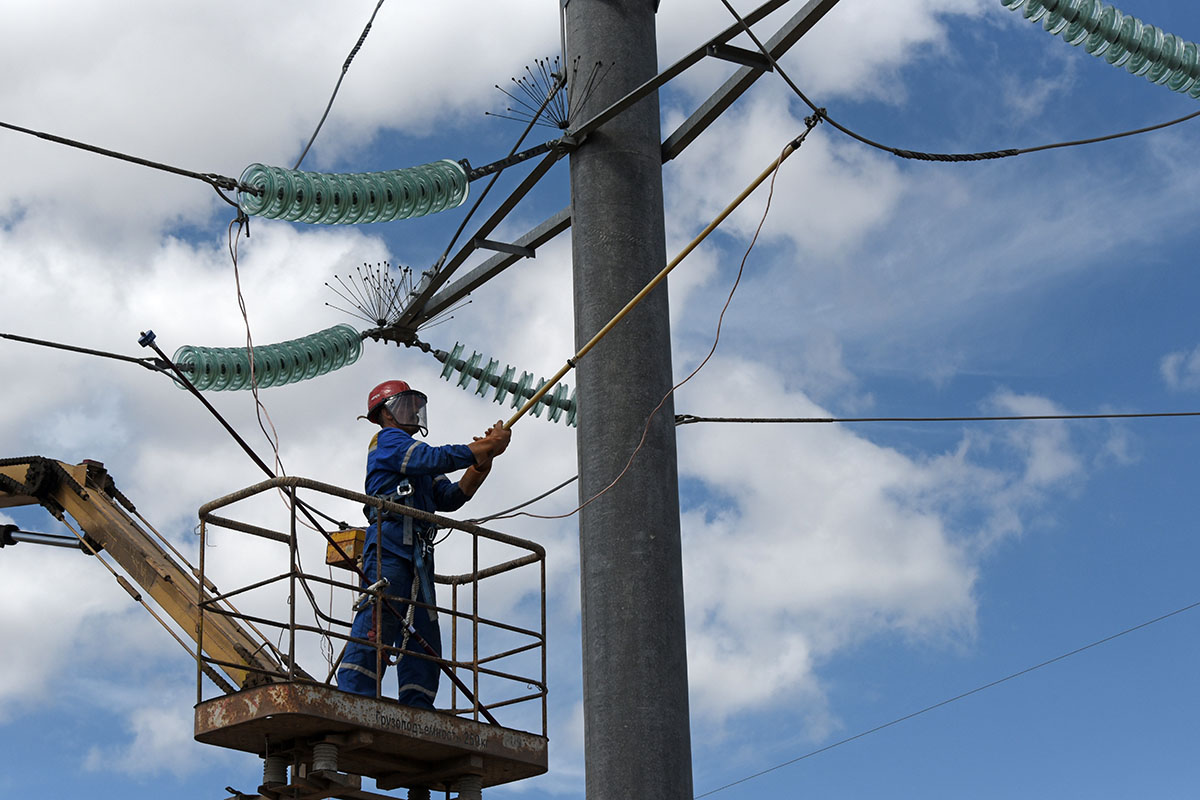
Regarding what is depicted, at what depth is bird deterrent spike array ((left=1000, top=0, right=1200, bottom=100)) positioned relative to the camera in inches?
524

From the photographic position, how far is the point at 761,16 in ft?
37.5

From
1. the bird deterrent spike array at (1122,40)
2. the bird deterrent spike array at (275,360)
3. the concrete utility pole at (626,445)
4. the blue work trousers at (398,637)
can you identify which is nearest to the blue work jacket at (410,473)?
the blue work trousers at (398,637)

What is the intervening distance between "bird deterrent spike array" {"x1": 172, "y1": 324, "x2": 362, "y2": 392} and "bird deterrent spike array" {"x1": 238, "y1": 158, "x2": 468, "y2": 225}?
2.75m

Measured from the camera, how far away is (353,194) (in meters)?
12.6

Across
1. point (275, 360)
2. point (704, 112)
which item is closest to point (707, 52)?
point (704, 112)

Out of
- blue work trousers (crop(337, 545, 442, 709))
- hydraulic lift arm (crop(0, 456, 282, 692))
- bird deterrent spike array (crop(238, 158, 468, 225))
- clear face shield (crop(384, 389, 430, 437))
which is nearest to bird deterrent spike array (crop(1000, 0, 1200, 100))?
bird deterrent spike array (crop(238, 158, 468, 225))

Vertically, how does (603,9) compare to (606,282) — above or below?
above

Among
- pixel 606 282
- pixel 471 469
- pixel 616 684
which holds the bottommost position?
pixel 616 684

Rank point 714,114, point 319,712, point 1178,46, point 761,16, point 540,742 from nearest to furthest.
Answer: point 319,712, point 540,742, point 761,16, point 714,114, point 1178,46

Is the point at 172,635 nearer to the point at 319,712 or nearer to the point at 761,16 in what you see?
the point at 319,712

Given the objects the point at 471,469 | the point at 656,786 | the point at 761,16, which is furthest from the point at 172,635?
the point at 761,16

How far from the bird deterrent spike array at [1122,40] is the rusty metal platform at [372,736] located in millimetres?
7087

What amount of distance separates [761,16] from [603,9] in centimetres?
169

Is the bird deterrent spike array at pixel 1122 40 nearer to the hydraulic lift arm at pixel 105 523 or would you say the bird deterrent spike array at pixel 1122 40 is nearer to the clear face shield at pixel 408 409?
the clear face shield at pixel 408 409
